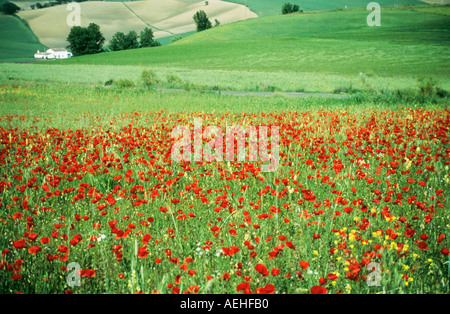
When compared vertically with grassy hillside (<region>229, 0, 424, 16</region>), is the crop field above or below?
below

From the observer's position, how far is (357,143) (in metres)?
4.92

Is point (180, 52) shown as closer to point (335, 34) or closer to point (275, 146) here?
point (335, 34)

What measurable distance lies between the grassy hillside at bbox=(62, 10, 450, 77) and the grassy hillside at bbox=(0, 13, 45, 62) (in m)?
41.3

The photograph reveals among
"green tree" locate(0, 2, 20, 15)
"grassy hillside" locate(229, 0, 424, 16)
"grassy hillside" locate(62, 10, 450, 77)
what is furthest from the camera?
"grassy hillside" locate(229, 0, 424, 16)

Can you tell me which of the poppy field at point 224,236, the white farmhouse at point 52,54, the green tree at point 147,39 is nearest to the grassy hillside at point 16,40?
the white farmhouse at point 52,54

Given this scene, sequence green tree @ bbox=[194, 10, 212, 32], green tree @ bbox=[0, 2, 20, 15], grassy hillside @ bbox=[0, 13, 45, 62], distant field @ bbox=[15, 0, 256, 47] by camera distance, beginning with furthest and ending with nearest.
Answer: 1. green tree @ bbox=[0, 2, 20, 15]
2. green tree @ bbox=[194, 10, 212, 32]
3. distant field @ bbox=[15, 0, 256, 47]
4. grassy hillside @ bbox=[0, 13, 45, 62]

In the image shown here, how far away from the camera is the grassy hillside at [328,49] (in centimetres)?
3778

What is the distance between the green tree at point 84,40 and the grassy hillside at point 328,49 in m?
30.5

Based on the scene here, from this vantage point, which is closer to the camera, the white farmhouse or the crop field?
the crop field

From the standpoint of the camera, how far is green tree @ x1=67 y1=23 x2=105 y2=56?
87.8 metres

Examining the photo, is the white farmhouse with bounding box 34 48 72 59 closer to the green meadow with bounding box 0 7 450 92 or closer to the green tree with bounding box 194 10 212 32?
the green meadow with bounding box 0 7 450 92

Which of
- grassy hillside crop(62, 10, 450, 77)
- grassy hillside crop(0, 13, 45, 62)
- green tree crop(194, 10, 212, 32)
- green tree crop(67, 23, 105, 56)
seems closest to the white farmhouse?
grassy hillside crop(0, 13, 45, 62)

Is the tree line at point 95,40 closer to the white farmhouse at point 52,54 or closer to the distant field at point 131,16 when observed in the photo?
the distant field at point 131,16
